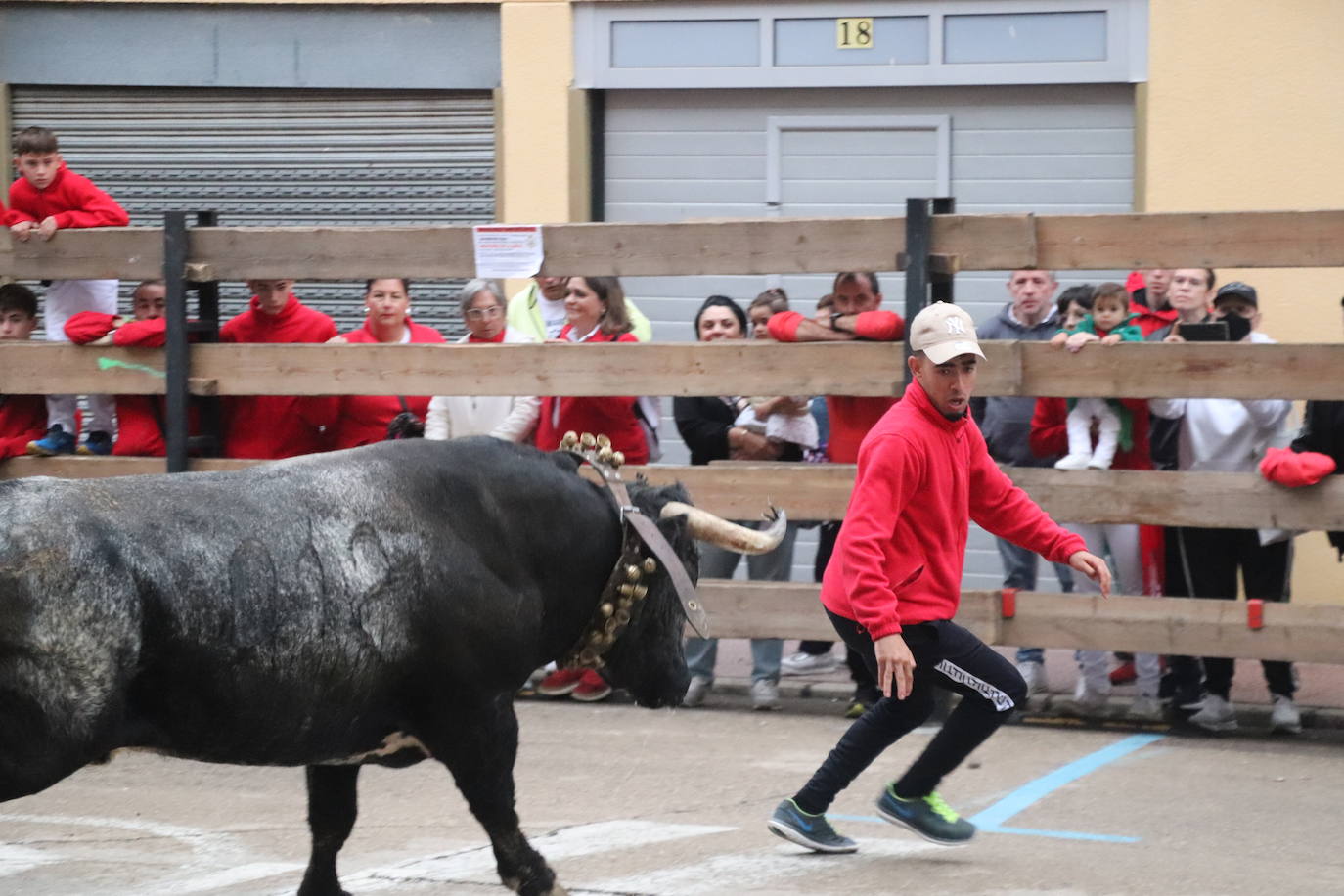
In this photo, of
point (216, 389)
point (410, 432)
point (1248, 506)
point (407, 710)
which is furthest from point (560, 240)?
point (407, 710)

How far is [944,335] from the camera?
5348 millimetres

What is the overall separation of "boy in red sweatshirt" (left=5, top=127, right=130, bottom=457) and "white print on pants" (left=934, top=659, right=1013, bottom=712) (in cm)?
511

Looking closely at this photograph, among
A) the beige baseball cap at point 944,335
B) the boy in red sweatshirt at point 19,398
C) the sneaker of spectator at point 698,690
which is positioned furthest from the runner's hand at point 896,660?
the boy in red sweatshirt at point 19,398

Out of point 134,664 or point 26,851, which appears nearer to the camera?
point 134,664

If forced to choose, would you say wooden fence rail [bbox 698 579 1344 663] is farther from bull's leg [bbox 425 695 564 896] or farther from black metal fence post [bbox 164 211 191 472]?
bull's leg [bbox 425 695 564 896]

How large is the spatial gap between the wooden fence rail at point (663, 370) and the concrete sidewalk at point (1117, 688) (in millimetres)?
1550

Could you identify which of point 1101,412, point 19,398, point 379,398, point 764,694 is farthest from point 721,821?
point 19,398

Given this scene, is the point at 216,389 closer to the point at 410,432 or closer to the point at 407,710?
the point at 410,432

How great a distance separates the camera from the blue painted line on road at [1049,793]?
6.04 meters

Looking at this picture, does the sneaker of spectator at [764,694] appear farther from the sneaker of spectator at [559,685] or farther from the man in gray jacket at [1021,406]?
the man in gray jacket at [1021,406]

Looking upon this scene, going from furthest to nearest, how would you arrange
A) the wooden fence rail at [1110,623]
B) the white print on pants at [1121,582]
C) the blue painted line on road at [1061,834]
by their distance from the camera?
the white print on pants at [1121,582] → the wooden fence rail at [1110,623] → the blue painted line on road at [1061,834]

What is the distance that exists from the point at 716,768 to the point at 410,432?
2.35m

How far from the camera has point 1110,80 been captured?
10641 mm

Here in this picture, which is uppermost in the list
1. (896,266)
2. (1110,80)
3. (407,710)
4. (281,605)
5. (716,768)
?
(1110,80)
